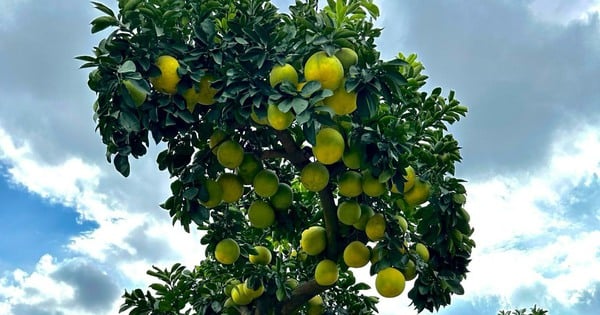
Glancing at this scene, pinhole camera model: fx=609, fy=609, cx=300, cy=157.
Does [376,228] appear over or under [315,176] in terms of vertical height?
under

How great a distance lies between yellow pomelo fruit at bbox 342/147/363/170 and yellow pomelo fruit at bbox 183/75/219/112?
779mm

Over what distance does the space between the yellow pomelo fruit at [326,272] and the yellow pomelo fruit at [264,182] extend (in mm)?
662

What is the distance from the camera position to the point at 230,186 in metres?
3.62

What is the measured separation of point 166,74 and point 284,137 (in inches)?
35.8

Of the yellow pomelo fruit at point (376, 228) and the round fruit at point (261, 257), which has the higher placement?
the round fruit at point (261, 257)

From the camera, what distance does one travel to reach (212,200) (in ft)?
11.6

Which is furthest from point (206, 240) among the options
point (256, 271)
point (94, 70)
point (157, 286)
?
point (94, 70)

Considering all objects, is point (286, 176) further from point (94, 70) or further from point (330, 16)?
point (94, 70)

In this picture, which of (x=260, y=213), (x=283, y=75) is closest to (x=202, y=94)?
(x=283, y=75)

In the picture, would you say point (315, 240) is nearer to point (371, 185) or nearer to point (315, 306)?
point (371, 185)

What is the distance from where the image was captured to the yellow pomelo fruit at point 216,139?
11.8ft

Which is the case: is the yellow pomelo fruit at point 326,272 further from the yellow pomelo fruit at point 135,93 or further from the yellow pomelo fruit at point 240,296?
the yellow pomelo fruit at point 135,93

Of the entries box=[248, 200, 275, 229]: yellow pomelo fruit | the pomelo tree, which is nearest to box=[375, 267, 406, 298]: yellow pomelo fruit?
the pomelo tree

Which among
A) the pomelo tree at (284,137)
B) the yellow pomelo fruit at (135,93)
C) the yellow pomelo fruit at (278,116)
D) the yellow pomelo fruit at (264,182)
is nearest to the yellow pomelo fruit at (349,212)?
the pomelo tree at (284,137)
